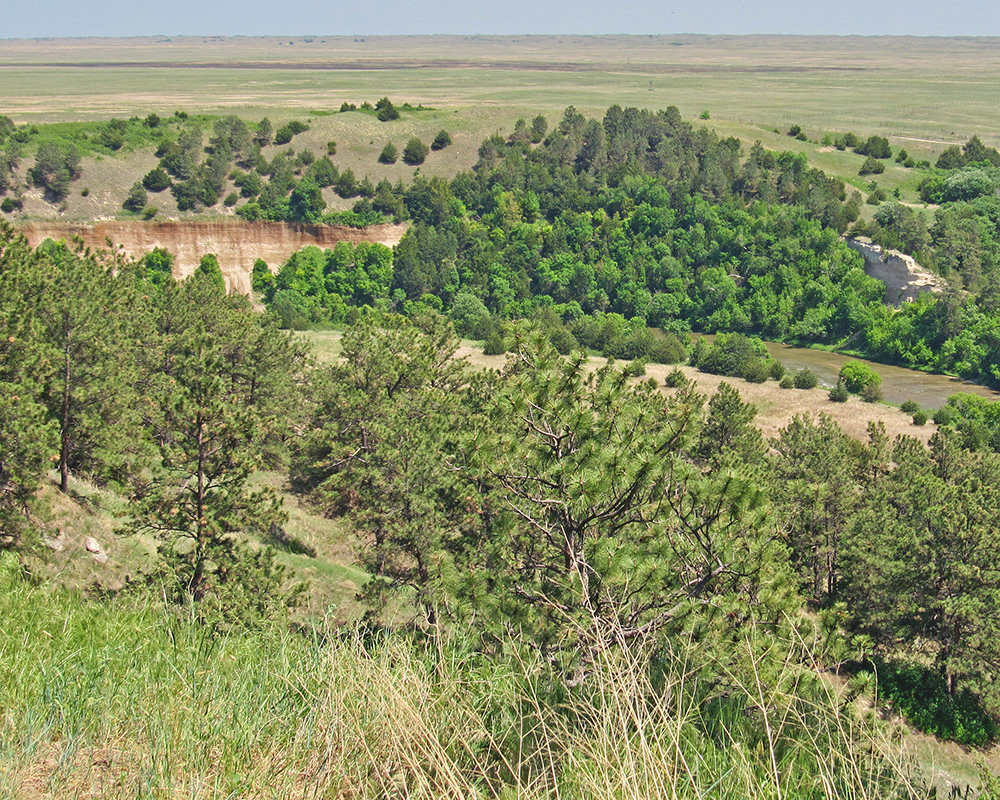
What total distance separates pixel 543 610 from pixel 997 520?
50.4 feet

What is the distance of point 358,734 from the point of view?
4.73 m

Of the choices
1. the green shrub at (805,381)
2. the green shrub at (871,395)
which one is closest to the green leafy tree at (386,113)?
the green shrub at (805,381)

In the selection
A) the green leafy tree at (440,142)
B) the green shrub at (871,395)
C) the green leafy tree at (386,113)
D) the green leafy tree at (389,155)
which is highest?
the green leafy tree at (386,113)

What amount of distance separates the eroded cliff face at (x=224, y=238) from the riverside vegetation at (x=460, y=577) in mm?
35565

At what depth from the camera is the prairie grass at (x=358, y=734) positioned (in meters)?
4.24

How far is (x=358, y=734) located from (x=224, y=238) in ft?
240

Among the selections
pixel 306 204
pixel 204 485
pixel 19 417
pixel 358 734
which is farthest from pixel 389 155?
pixel 358 734

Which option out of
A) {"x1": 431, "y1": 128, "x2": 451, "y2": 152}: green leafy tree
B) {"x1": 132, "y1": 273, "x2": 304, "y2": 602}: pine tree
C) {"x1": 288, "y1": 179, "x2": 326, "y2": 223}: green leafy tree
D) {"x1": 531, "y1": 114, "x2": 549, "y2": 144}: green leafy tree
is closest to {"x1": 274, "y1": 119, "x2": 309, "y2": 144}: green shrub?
{"x1": 288, "y1": 179, "x2": 326, "y2": 223}: green leafy tree

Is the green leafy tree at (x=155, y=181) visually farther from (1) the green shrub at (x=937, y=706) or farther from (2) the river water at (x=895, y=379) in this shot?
(1) the green shrub at (x=937, y=706)

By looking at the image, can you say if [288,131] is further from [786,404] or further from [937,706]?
[937,706]

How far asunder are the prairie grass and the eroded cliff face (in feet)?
210

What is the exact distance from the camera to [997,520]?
20.8 metres

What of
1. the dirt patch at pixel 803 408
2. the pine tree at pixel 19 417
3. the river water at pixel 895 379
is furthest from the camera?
the river water at pixel 895 379

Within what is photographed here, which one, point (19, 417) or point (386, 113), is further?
point (386, 113)
